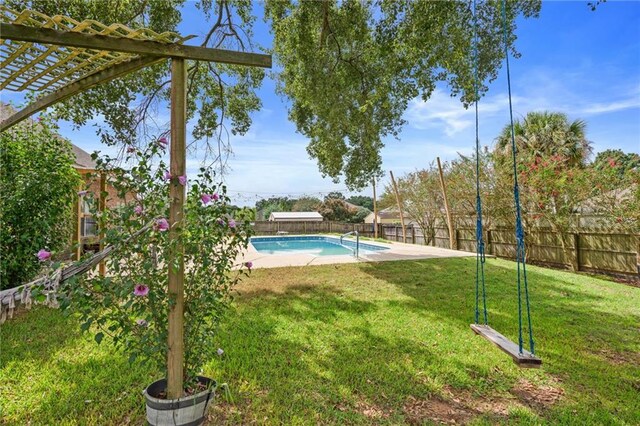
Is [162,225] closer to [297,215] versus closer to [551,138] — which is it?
[551,138]

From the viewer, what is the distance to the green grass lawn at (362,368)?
2141 mm

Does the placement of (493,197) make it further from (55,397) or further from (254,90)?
(55,397)

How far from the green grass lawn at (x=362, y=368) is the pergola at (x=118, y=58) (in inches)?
37.6

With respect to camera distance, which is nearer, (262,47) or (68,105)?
(68,105)

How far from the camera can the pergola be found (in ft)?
5.35

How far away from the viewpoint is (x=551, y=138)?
433 inches

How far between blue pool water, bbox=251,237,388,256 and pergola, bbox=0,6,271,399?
41.1ft

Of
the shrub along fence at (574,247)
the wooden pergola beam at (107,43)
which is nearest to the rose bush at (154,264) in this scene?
the wooden pergola beam at (107,43)

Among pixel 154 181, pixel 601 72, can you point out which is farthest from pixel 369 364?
pixel 601 72

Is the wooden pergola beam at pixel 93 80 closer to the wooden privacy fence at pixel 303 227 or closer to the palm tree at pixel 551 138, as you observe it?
the palm tree at pixel 551 138

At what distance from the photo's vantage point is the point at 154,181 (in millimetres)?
1839

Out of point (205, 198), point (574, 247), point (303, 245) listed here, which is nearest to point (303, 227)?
point (303, 245)

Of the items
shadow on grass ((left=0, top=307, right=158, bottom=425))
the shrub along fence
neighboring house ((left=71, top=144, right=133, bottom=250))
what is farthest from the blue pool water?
shadow on grass ((left=0, top=307, right=158, bottom=425))

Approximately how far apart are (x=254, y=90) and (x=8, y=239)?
477cm
